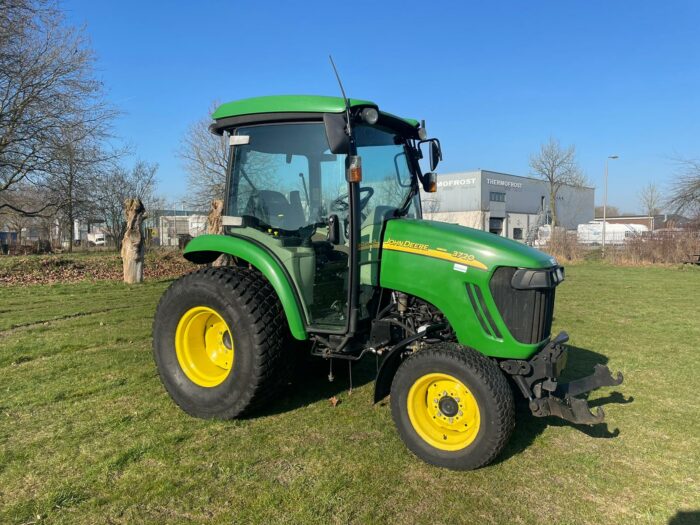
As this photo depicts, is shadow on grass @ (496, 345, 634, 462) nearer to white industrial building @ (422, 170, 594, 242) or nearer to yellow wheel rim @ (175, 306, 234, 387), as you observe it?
Answer: yellow wheel rim @ (175, 306, 234, 387)

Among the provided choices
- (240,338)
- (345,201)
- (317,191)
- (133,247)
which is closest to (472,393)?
(345,201)

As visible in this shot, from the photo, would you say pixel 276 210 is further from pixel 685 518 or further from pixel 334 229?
pixel 685 518

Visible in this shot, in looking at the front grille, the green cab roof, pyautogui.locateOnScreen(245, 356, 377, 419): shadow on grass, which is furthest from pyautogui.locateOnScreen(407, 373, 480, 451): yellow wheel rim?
the green cab roof

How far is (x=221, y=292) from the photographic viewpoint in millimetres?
3738

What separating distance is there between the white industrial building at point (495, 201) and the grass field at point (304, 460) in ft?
119

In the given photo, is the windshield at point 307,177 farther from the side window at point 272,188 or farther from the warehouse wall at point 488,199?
the warehouse wall at point 488,199

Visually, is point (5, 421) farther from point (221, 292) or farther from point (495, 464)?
point (495, 464)

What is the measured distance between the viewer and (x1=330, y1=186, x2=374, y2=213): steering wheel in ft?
12.0

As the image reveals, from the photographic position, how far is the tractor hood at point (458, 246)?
3346 millimetres

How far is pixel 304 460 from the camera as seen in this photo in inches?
129

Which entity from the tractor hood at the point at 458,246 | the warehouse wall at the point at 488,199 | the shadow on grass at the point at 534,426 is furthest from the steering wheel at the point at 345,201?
the warehouse wall at the point at 488,199

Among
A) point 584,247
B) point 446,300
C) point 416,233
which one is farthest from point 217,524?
point 584,247

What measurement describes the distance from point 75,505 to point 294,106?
9.42ft

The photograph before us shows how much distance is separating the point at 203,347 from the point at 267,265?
42.1 inches
